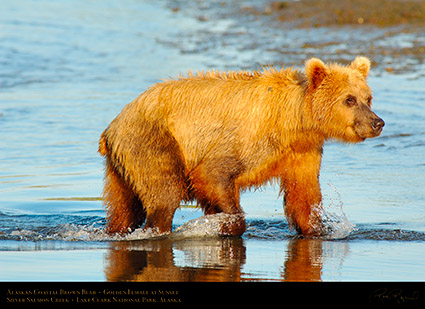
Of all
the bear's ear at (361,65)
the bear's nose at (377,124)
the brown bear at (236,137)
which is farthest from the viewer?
the bear's ear at (361,65)

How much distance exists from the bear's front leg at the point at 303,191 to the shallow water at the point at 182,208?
19cm

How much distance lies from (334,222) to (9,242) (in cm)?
274

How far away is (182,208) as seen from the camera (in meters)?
8.47

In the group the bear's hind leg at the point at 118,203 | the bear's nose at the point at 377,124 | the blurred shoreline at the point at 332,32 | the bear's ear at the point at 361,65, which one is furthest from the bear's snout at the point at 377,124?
the blurred shoreline at the point at 332,32

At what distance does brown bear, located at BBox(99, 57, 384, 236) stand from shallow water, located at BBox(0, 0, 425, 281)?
10.7 inches

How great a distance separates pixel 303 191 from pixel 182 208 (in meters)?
1.81

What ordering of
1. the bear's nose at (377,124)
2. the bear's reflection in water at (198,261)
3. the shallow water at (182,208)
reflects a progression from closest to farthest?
the bear's reflection in water at (198,261), the shallow water at (182,208), the bear's nose at (377,124)

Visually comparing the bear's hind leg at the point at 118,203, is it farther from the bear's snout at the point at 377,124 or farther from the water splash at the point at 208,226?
the bear's snout at the point at 377,124

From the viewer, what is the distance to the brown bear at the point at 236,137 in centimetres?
680

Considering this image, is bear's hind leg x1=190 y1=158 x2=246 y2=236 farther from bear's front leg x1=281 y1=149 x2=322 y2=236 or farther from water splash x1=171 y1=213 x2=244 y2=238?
bear's front leg x1=281 y1=149 x2=322 y2=236

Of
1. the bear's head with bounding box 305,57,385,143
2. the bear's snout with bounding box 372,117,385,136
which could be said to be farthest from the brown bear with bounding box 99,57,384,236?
the bear's snout with bounding box 372,117,385,136

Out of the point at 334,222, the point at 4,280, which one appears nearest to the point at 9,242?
the point at 4,280

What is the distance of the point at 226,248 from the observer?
6.52 meters

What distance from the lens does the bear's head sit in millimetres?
6699
